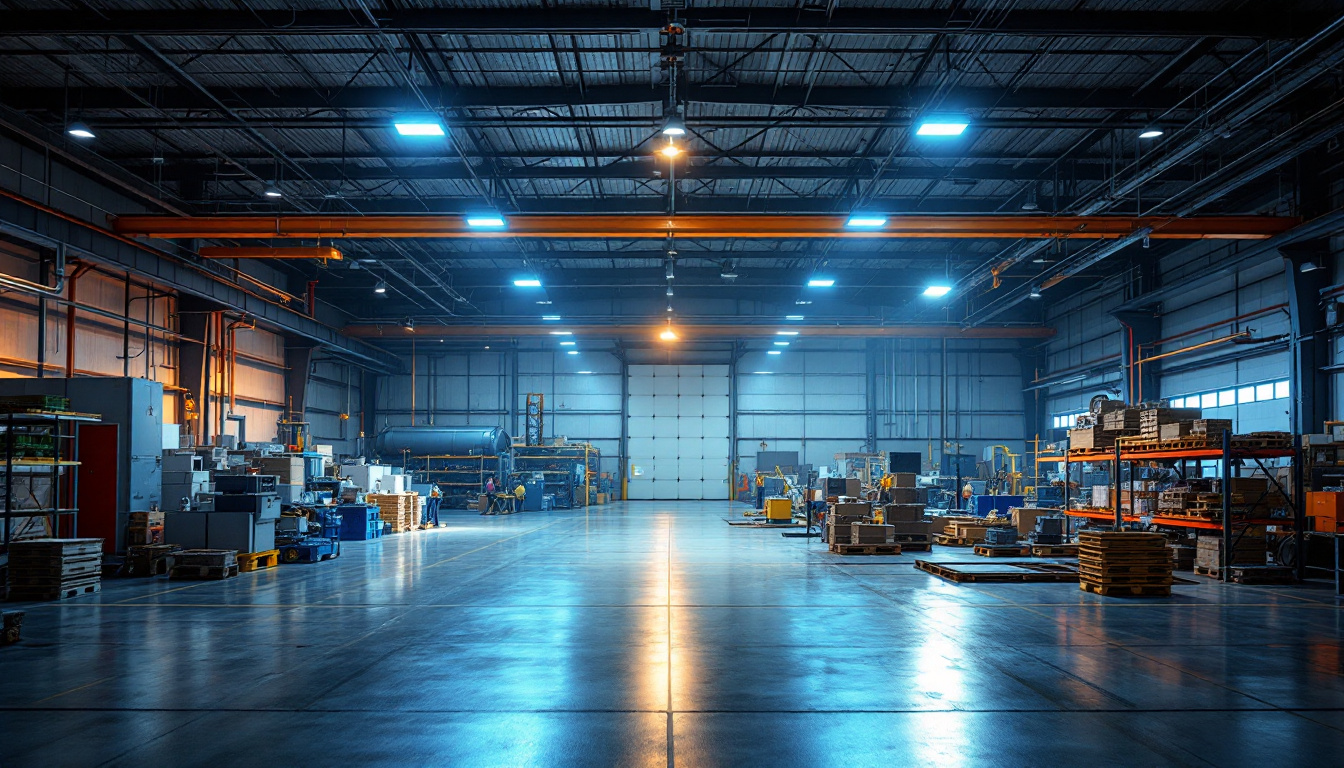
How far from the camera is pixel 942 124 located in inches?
606

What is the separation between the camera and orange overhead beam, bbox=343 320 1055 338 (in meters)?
33.9

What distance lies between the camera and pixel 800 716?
5711 millimetres

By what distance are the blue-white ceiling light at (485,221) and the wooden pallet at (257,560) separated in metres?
8.73

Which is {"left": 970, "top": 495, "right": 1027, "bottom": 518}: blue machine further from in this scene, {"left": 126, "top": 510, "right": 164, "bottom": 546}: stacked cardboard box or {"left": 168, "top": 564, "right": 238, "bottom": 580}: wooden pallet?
{"left": 126, "top": 510, "right": 164, "bottom": 546}: stacked cardboard box

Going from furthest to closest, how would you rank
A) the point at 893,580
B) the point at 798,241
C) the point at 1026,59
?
the point at 798,241
the point at 1026,59
the point at 893,580

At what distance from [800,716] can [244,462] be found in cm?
1693

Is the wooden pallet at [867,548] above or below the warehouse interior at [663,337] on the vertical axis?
below

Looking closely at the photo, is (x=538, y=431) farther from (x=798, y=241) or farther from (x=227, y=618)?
(x=227, y=618)

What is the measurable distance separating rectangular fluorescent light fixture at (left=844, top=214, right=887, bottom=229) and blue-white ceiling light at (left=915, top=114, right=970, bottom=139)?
11.1 feet

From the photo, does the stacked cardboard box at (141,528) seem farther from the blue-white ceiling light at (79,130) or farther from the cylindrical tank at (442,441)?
the cylindrical tank at (442,441)

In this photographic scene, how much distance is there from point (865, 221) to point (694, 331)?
50.3 feet

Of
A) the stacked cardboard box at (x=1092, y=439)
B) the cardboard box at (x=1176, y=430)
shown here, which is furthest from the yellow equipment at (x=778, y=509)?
the cardboard box at (x=1176, y=430)

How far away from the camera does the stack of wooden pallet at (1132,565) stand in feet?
37.7

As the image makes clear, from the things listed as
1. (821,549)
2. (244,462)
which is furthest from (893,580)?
(244,462)
